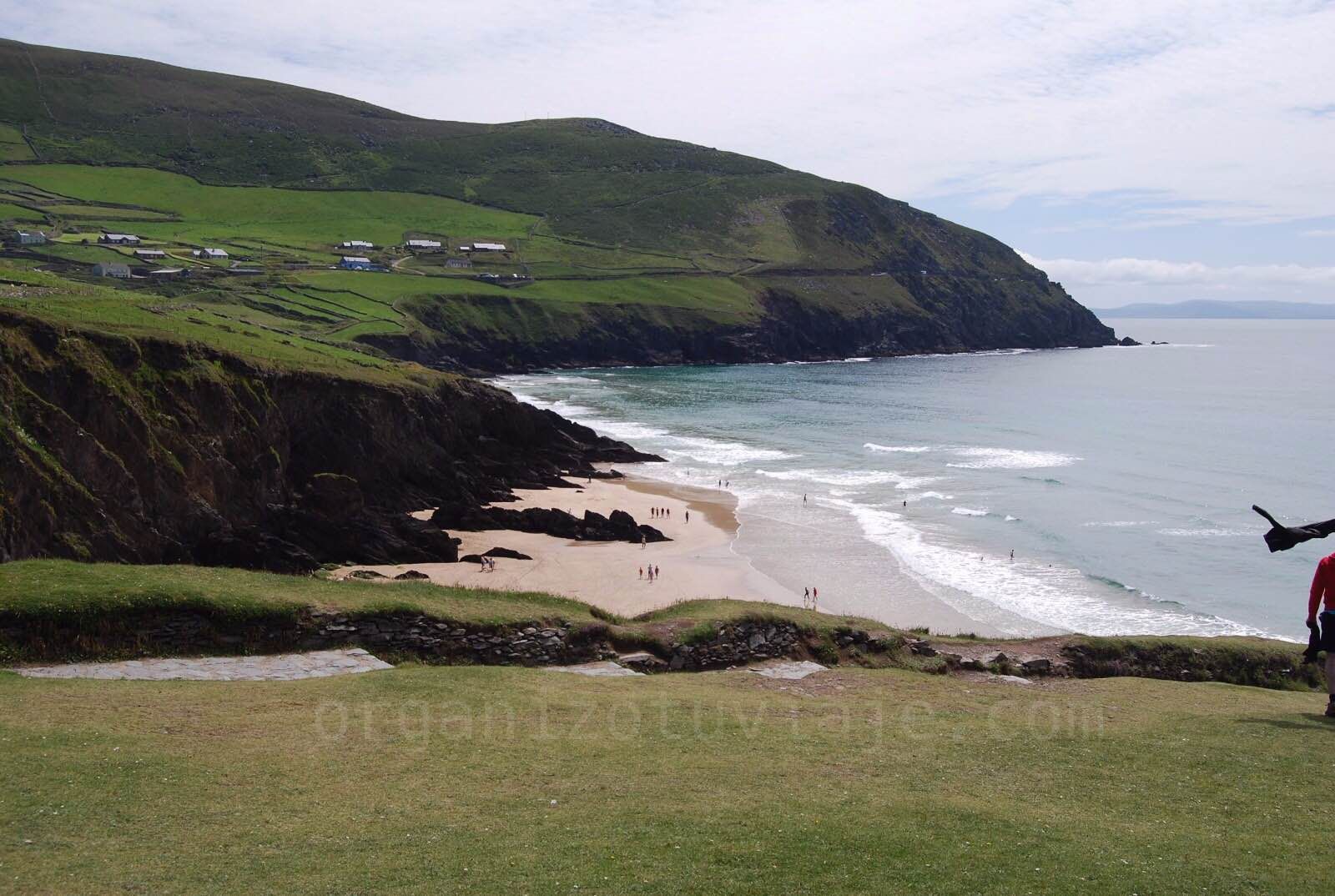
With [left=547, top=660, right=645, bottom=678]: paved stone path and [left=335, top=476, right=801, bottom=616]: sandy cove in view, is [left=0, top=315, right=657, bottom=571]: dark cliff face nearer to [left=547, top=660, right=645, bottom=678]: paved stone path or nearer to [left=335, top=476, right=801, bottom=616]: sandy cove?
[left=335, top=476, right=801, bottom=616]: sandy cove

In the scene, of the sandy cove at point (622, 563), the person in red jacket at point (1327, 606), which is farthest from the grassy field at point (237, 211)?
the person in red jacket at point (1327, 606)

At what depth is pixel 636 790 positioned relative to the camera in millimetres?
13984

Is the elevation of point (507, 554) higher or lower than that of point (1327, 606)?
lower

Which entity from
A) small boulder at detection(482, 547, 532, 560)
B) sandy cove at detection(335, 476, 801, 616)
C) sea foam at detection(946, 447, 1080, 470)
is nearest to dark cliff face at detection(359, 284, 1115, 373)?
sandy cove at detection(335, 476, 801, 616)

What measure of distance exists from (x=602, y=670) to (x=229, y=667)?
7872 millimetres

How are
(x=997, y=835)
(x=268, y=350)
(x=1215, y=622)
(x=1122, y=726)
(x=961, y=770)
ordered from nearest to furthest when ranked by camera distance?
1. (x=997, y=835)
2. (x=961, y=770)
3. (x=1122, y=726)
4. (x=1215, y=622)
5. (x=268, y=350)

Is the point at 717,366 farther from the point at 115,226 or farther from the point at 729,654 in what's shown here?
the point at 729,654

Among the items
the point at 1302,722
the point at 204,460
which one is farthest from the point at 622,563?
the point at 1302,722

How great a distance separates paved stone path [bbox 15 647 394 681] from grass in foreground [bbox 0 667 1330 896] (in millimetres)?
1107

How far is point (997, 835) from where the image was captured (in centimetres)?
1268

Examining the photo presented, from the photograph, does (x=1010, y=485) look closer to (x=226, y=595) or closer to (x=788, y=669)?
(x=788, y=669)

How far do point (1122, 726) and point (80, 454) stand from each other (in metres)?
35.7

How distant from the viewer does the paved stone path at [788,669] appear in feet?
71.7

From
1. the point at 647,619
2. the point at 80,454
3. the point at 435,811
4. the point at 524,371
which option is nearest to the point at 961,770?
the point at 435,811
